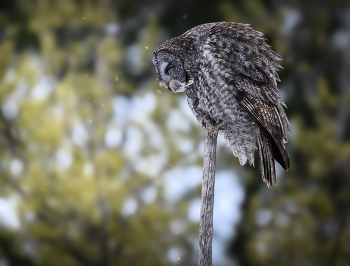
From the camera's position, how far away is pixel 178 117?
8.16 ft

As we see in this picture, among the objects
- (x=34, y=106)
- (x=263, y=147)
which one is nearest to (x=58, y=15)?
(x=34, y=106)

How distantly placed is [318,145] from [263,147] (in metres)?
1.15

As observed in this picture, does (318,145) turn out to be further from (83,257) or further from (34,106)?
(34,106)

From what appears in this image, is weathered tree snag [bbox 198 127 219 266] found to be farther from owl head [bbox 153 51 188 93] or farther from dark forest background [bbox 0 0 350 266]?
dark forest background [bbox 0 0 350 266]

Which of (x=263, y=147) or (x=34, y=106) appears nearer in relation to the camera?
(x=263, y=147)

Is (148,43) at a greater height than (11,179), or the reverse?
(148,43)

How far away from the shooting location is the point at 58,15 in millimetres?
2562

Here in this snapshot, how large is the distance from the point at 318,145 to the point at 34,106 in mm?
1982

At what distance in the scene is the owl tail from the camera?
1.34 meters

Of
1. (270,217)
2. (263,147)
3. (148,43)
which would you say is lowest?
(263,147)

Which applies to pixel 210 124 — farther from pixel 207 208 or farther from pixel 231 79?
pixel 207 208

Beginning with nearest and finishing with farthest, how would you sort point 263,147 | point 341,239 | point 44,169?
1. point 263,147
2. point 341,239
3. point 44,169

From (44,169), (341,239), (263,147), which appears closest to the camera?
(263,147)

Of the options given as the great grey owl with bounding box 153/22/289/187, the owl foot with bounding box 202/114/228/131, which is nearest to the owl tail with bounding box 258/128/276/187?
the great grey owl with bounding box 153/22/289/187
